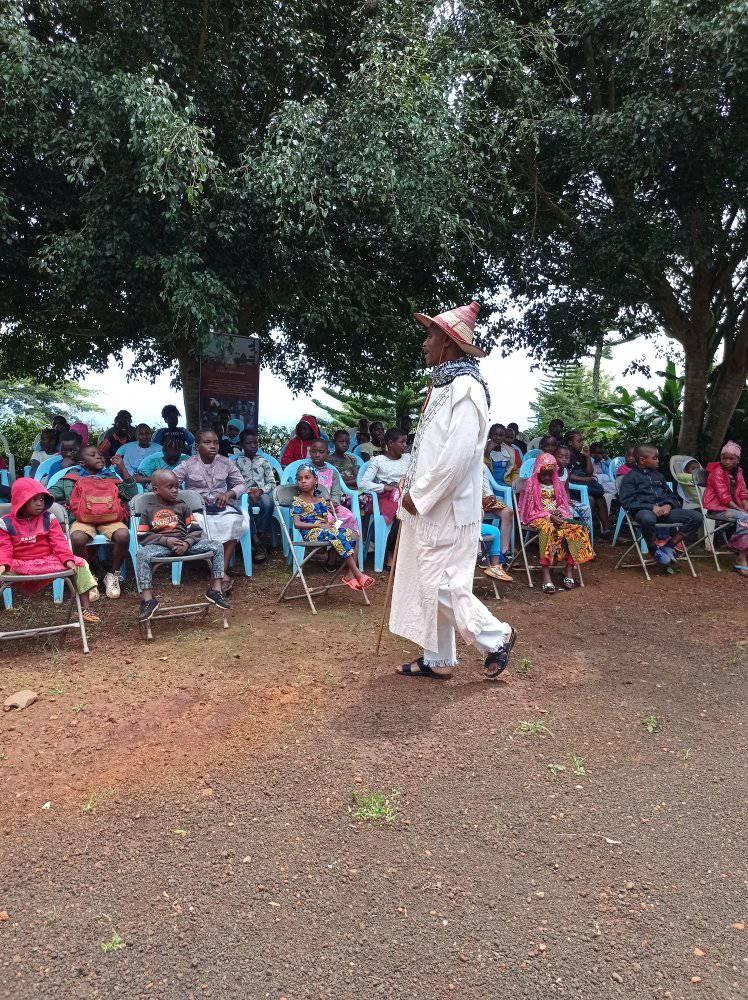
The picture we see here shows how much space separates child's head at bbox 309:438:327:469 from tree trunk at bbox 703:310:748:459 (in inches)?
253

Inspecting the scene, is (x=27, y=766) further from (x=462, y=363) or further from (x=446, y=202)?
(x=446, y=202)

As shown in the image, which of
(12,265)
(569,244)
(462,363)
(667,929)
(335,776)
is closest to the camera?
(667,929)

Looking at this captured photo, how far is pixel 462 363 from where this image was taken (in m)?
3.81

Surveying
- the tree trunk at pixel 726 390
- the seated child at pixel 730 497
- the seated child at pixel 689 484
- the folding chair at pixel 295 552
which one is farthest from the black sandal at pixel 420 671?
the tree trunk at pixel 726 390

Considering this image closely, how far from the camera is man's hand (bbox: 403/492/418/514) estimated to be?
152 inches

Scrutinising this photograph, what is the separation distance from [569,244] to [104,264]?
599cm

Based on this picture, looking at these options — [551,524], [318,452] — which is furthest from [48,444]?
[551,524]

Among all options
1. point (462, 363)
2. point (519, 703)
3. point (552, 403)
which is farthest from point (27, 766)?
point (552, 403)

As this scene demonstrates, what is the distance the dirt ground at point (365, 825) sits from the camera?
80.0 inches

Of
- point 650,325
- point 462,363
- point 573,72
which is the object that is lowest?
point 462,363

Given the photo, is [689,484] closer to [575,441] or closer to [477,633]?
[575,441]

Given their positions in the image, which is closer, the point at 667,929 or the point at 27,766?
the point at 667,929

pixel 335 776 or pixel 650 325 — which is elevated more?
pixel 650 325

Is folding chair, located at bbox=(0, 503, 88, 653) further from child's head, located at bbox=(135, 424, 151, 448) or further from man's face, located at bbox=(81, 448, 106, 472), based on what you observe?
child's head, located at bbox=(135, 424, 151, 448)
